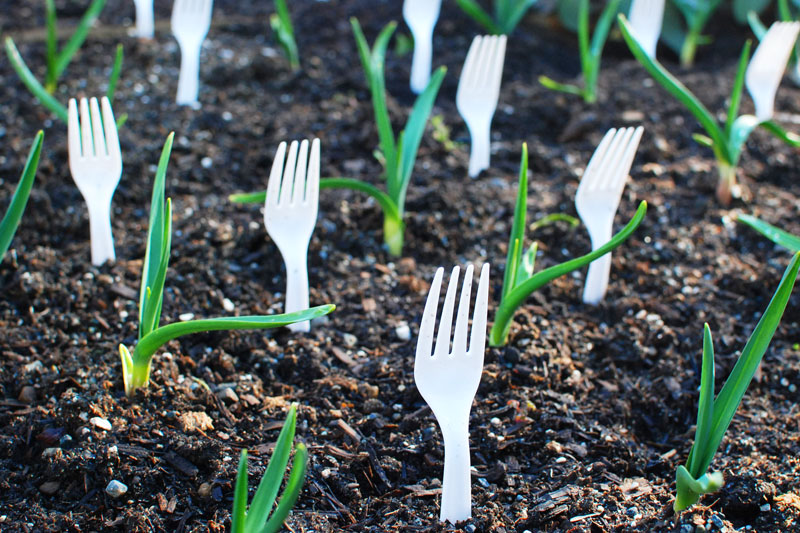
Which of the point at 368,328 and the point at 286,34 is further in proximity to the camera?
the point at 286,34

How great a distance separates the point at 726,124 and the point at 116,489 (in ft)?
6.16

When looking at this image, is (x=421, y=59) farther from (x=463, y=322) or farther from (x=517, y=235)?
(x=463, y=322)

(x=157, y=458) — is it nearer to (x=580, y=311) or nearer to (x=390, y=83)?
(x=580, y=311)

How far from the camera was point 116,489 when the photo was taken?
1.34 m

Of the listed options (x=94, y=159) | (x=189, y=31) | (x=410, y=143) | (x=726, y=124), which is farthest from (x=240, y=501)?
(x=189, y=31)

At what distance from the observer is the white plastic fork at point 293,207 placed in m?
1.63

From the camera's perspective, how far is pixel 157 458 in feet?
4.60

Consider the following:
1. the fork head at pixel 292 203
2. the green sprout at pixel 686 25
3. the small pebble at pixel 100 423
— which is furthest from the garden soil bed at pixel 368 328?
the green sprout at pixel 686 25

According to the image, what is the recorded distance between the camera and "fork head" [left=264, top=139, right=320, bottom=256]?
64.4 inches

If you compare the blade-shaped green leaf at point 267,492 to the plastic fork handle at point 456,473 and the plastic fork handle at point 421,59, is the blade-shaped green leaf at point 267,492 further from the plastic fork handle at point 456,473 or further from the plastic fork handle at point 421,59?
the plastic fork handle at point 421,59

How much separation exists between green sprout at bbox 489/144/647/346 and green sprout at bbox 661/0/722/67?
2.09 meters

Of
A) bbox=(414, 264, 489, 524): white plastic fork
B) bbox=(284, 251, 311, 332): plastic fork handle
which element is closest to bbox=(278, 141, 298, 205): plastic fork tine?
bbox=(284, 251, 311, 332): plastic fork handle

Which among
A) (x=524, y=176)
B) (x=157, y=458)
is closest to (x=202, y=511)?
(x=157, y=458)

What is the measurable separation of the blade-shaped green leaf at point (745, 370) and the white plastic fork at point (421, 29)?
6.09ft
